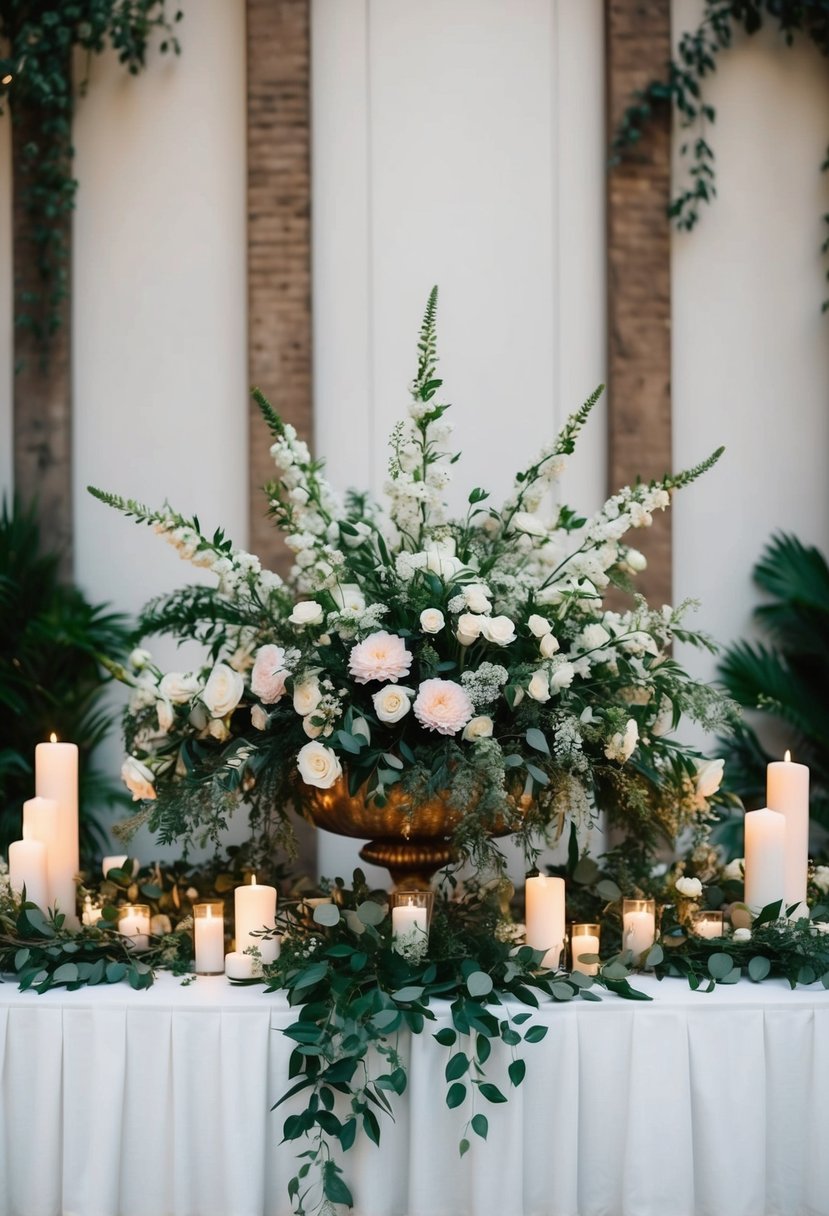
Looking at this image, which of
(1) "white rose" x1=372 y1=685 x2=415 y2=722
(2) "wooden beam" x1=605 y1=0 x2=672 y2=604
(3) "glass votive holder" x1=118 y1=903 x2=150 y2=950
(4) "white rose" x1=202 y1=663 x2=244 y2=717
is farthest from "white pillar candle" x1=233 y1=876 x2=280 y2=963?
(2) "wooden beam" x1=605 y1=0 x2=672 y2=604

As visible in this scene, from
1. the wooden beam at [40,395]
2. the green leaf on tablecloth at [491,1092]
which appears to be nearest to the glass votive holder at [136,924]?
the green leaf on tablecloth at [491,1092]

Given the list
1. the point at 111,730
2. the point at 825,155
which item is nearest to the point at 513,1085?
the point at 111,730

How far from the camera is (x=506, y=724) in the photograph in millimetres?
2445

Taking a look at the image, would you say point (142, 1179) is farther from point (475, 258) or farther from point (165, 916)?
point (475, 258)

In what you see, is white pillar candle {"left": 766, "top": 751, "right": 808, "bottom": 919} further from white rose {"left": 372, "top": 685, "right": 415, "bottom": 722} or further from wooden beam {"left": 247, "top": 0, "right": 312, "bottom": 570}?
wooden beam {"left": 247, "top": 0, "right": 312, "bottom": 570}

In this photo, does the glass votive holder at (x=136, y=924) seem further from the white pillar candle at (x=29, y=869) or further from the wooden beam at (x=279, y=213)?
the wooden beam at (x=279, y=213)

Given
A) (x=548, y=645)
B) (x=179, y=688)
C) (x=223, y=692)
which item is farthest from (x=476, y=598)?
(x=179, y=688)

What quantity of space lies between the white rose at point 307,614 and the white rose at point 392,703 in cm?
22

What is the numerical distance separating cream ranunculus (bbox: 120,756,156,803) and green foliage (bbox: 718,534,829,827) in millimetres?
1817

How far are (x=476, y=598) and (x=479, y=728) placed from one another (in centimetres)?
26

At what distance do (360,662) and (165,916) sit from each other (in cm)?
86

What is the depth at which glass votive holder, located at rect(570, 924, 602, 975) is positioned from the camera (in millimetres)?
2379

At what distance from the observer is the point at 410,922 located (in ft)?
7.59

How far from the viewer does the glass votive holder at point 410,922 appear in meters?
2.28
